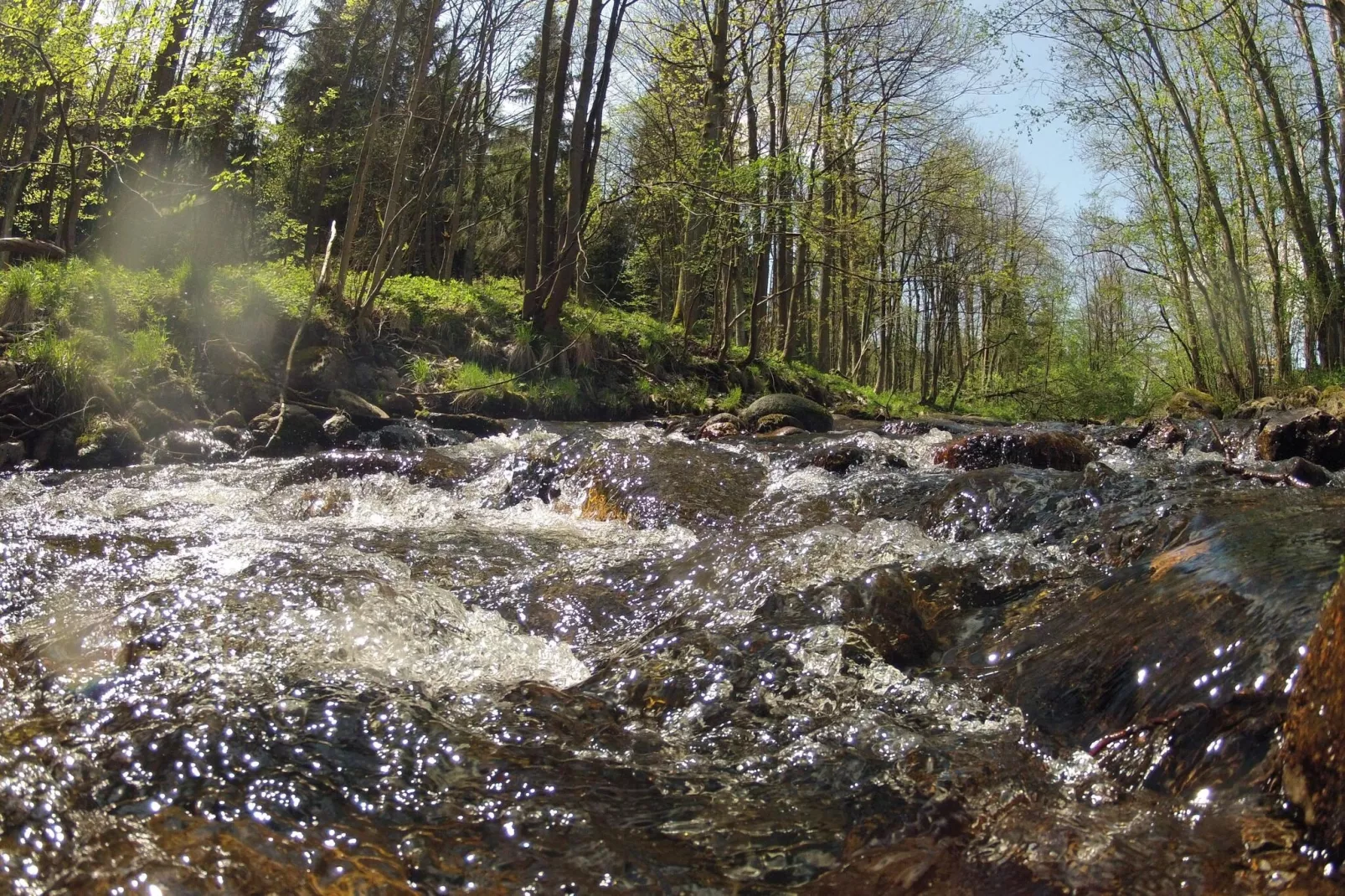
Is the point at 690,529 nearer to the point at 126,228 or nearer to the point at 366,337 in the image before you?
the point at 366,337

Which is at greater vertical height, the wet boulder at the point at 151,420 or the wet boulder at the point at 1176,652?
the wet boulder at the point at 1176,652

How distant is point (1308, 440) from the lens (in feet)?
27.2

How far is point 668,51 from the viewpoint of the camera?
16.0 meters

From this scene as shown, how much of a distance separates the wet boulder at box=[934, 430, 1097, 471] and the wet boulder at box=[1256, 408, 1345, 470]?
174cm

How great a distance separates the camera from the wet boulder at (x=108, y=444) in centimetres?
824

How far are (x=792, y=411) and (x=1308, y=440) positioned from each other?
6.17 m

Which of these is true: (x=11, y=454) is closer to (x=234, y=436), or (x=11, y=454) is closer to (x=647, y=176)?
(x=234, y=436)

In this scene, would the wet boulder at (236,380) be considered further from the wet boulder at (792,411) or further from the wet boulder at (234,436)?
the wet boulder at (792,411)

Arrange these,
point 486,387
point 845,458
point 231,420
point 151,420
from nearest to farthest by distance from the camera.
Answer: point 845,458
point 151,420
point 231,420
point 486,387

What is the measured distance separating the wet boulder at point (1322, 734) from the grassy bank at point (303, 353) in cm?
985

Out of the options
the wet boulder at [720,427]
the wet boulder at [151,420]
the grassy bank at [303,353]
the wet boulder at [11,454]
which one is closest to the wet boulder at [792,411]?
the wet boulder at [720,427]

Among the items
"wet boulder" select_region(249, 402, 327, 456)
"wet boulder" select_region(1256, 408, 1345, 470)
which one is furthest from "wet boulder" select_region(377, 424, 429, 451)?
"wet boulder" select_region(1256, 408, 1345, 470)

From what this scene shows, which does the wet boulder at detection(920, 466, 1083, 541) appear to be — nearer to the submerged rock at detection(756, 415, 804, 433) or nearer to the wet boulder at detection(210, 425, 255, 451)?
the submerged rock at detection(756, 415, 804, 433)

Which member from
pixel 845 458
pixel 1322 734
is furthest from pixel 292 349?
pixel 1322 734
